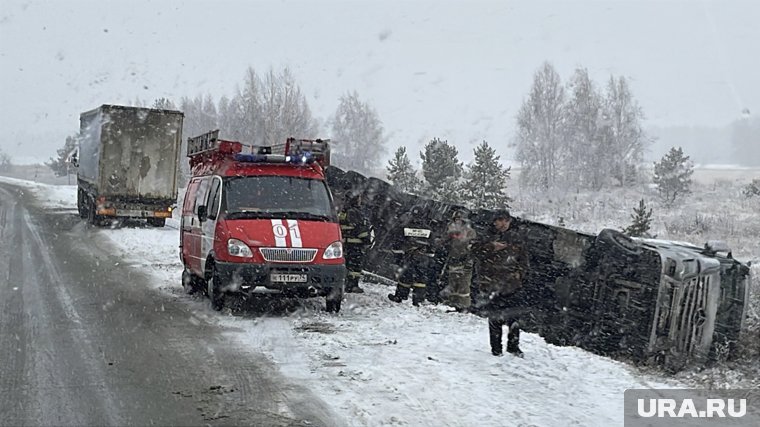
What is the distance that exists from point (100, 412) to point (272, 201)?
17.8 feet

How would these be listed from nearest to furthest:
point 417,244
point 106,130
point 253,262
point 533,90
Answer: point 253,262, point 417,244, point 106,130, point 533,90

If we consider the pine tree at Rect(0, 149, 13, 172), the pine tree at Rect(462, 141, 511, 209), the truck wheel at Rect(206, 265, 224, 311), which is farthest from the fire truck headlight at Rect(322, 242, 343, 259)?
the pine tree at Rect(0, 149, 13, 172)

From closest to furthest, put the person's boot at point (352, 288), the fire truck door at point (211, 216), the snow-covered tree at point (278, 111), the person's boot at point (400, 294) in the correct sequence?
1. the fire truck door at point (211, 216)
2. the person's boot at point (400, 294)
3. the person's boot at point (352, 288)
4. the snow-covered tree at point (278, 111)

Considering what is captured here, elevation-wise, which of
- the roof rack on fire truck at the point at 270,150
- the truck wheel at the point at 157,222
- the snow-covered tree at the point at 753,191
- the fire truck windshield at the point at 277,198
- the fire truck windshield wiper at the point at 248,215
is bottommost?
the truck wheel at the point at 157,222

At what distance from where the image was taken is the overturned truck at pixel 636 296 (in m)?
8.20

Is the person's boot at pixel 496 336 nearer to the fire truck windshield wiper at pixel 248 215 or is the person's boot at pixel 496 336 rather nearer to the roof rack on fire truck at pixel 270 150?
the fire truck windshield wiper at pixel 248 215

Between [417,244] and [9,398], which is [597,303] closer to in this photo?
[417,244]

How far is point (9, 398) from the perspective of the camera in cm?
633

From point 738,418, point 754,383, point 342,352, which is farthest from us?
point 342,352

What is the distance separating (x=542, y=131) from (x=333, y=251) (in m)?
66.6

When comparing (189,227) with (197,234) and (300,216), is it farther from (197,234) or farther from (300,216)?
(300,216)

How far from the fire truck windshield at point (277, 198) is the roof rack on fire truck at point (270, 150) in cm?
32

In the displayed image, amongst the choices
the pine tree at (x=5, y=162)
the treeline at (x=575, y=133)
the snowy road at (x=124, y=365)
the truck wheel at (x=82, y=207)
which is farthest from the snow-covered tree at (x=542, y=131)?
the pine tree at (x=5, y=162)

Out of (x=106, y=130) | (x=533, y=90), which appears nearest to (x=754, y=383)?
(x=106, y=130)
